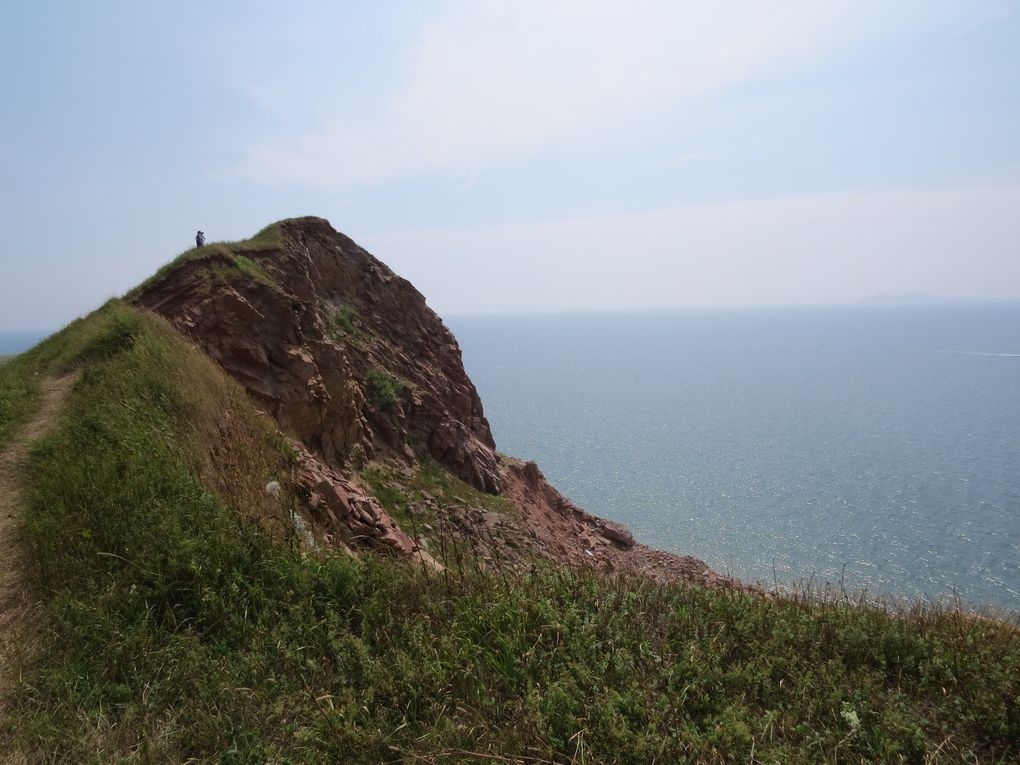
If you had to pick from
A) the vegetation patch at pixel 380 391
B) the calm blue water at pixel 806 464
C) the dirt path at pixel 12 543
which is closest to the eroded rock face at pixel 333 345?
the vegetation patch at pixel 380 391

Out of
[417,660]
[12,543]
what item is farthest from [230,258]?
[417,660]

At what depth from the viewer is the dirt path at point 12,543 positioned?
5.00m

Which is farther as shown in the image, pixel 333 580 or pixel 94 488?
pixel 94 488

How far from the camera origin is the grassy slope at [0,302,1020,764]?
14.6ft

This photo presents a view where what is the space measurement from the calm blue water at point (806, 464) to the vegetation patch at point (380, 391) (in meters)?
16.0

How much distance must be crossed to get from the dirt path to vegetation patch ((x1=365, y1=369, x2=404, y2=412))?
12.1 m

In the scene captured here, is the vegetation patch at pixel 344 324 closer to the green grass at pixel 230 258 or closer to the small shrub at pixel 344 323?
the small shrub at pixel 344 323

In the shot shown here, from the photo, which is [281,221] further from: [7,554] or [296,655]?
[296,655]

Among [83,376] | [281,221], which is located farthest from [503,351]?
[83,376]

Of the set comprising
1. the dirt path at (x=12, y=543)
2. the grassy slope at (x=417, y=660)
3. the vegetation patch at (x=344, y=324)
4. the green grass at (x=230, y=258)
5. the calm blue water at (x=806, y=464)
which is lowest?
the calm blue water at (x=806, y=464)

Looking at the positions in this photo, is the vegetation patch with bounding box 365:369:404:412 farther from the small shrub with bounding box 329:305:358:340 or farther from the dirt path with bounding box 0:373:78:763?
the dirt path with bounding box 0:373:78:763

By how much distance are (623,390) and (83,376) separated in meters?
87.0

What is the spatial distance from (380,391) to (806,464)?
3944 cm

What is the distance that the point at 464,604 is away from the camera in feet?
19.6
